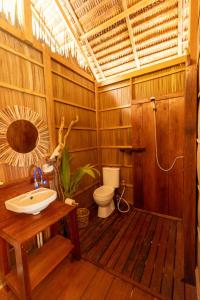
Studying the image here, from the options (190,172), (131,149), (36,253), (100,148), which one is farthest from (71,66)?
(36,253)

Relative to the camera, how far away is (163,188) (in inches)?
97.3

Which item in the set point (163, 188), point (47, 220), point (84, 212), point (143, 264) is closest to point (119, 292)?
point (143, 264)

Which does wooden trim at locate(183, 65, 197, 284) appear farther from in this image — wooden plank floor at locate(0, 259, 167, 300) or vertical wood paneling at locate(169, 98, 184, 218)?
vertical wood paneling at locate(169, 98, 184, 218)

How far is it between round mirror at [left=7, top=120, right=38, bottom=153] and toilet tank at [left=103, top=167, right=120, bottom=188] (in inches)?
58.9

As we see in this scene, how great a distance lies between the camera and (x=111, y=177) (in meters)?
2.81

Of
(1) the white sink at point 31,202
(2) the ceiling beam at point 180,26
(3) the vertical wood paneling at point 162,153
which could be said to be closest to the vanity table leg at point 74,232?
(1) the white sink at point 31,202

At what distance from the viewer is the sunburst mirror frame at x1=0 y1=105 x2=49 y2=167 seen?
1510 mm

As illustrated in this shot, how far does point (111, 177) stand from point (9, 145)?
1.81m

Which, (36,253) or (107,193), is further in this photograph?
(107,193)

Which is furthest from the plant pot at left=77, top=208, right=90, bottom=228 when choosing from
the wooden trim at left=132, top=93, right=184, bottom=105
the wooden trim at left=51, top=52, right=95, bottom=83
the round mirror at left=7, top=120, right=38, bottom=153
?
the wooden trim at left=51, top=52, right=95, bottom=83

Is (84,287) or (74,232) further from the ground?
(74,232)

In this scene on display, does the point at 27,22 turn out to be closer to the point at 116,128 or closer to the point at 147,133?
the point at 116,128

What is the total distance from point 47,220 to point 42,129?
1129 millimetres

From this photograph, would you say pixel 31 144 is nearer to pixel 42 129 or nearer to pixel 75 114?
pixel 42 129
